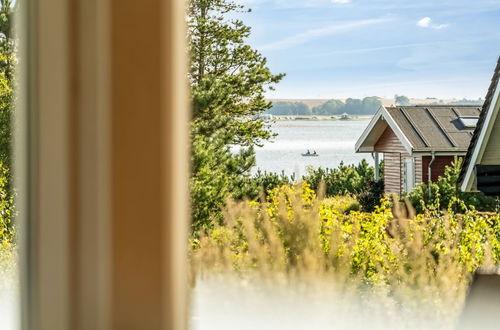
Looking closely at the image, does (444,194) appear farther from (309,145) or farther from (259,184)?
(259,184)

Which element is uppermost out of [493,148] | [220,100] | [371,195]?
[220,100]

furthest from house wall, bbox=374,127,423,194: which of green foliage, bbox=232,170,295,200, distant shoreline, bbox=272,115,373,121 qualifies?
green foliage, bbox=232,170,295,200

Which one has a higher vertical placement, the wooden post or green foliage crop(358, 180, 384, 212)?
the wooden post

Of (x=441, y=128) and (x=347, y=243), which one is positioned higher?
(x=441, y=128)

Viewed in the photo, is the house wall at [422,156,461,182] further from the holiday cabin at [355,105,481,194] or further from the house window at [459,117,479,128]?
the house window at [459,117,479,128]

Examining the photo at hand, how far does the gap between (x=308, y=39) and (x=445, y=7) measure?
0.66 m

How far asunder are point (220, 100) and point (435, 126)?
1.10m

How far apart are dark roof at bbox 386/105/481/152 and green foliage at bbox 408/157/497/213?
5.3 inches

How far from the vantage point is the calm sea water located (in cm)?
293

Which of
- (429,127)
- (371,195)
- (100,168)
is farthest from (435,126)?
(100,168)

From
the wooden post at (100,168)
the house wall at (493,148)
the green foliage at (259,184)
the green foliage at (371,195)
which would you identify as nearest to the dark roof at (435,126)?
the house wall at (493,148)

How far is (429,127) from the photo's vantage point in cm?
291

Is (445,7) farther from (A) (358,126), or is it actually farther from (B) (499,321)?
(B) (499,321)

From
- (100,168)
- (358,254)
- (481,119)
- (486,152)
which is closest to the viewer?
(100,168)
